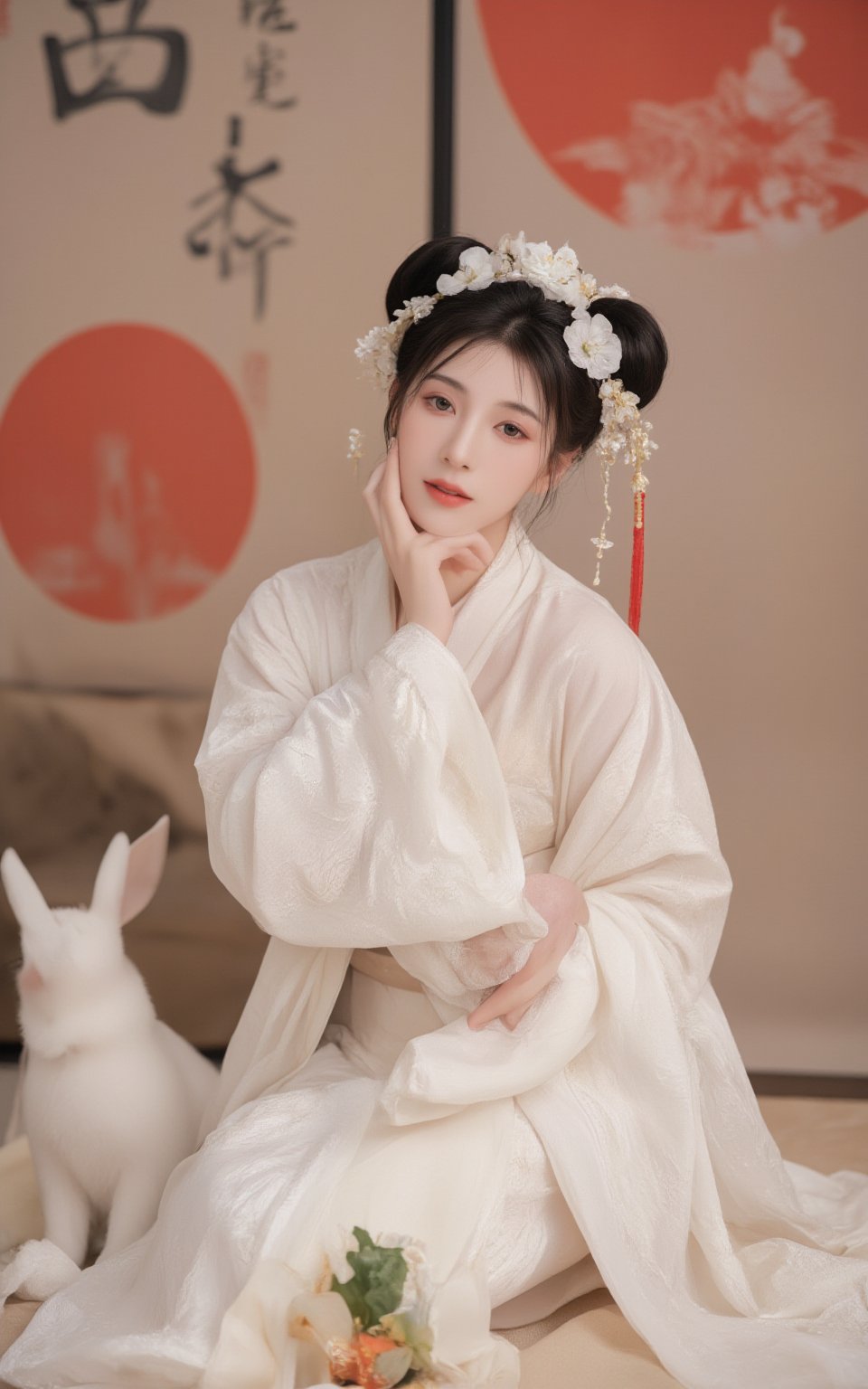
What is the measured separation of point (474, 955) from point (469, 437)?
658 millimetres

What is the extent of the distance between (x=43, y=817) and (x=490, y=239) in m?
1.57

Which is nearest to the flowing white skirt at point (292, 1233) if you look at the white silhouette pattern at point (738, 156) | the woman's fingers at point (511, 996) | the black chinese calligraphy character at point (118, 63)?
the woman's fingers at point (511, 996)

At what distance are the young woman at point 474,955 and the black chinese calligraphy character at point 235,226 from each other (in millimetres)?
1024

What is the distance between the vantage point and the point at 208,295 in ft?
9.94

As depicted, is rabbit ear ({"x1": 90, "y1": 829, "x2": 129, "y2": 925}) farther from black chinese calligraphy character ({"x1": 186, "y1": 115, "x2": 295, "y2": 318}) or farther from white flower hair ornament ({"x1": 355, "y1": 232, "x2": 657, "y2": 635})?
black chinese calligraphy character ({"x1": 186, "y1": 115, "x2": 295, "y2": 318})

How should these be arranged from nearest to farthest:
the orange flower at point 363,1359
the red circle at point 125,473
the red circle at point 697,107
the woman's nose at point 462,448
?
the orange flower at point 363,1359
the woman's nose at point 462,448
the red circle at point 697,107
the red circle at point 125,473

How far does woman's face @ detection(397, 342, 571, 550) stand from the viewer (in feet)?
6.10

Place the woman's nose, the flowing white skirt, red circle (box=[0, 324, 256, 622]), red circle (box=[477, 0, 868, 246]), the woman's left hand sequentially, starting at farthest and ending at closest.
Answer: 1. red circle (box=[0, 324, 256, 622])
2. red circle (box=[477, 0, 868, 246])
3. the woman's nose
4. the woman's left hand
5. the flowing white skirt

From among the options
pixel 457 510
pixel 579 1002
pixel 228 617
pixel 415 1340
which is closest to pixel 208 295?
pixel 228 617

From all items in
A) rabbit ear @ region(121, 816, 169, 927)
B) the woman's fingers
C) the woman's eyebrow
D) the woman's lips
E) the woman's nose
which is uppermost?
the woman's eyebrow

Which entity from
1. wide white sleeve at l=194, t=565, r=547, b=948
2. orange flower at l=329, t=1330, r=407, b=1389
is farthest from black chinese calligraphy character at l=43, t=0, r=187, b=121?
orange flower at l=329, t=1330, r=407, b=1389

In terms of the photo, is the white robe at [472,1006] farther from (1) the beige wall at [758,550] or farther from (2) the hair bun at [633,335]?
(1) the beige wall at [758,550]

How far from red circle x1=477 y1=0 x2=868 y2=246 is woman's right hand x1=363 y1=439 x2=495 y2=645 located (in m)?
1.32

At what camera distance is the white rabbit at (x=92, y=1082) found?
2.01m
